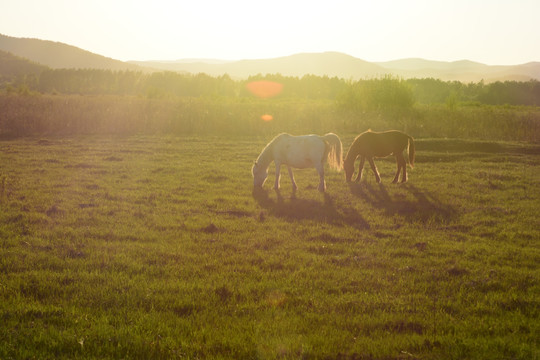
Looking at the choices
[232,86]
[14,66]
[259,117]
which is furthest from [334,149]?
[14,66]

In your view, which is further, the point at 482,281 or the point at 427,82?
the point at 427,82

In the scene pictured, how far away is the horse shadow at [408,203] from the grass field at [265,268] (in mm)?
63

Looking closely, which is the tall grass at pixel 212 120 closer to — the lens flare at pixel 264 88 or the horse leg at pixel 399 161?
the horse leg at pixel 399 161

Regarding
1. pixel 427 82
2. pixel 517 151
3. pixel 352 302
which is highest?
pixel 427 82

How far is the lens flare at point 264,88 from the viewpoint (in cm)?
8650

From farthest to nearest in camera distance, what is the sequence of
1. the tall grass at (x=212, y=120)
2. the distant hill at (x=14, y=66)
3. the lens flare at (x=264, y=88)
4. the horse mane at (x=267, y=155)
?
the distant hill at (x=14, y=66) < the lens flare at (x=264, y=88) < the tall grass at (x=212, y=120) < the horse mane at (x=267, y=155)

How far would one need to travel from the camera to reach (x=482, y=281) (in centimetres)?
740

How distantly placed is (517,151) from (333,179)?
40.9 feet

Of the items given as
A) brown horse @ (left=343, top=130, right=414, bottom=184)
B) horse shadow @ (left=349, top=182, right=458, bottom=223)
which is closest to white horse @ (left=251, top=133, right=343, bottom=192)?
brown horse @ (left=343, top=130, right=414, bottom=184)

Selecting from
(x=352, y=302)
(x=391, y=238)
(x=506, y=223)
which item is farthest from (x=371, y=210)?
(x=352, y=302)

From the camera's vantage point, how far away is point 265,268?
7980 mm

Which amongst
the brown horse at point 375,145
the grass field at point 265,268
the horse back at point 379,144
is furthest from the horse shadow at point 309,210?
the horse back at point 379,144

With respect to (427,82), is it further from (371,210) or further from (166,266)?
(166,266)

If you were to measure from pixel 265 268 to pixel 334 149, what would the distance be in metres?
7.40
